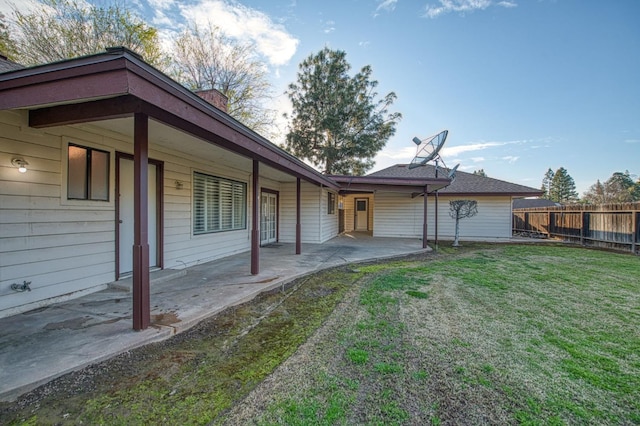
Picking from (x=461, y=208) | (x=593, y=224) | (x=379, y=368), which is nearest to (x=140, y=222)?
(x=379, y=368)

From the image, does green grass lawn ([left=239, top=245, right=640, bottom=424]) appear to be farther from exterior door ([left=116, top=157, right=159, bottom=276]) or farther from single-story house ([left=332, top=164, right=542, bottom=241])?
single-story house ([left=332, top=164, right=542, bottom=241])

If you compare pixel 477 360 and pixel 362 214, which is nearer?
pixel 477 360

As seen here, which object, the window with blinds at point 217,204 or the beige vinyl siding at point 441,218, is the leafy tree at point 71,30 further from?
the beige vinyl siding at point 441,218

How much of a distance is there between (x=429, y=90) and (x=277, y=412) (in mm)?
12464

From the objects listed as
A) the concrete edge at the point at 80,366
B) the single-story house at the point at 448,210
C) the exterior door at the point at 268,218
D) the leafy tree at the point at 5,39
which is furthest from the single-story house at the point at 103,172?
the leafy tree at the point at 5,39

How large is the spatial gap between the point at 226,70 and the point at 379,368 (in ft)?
58.2

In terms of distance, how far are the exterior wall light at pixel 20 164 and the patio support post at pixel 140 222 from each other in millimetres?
1768

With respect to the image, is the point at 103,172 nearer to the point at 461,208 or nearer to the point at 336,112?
the point at 461,208

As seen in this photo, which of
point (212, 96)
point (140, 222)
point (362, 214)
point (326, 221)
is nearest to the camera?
point (140, 222)

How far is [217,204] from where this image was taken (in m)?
6.75

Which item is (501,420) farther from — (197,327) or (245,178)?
(245,178)

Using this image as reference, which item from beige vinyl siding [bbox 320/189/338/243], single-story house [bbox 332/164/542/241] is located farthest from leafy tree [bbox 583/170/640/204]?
beige vinyl siding [bbox 320/189/338/243]

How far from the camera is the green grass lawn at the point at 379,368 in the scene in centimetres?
171

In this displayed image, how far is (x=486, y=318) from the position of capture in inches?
132
